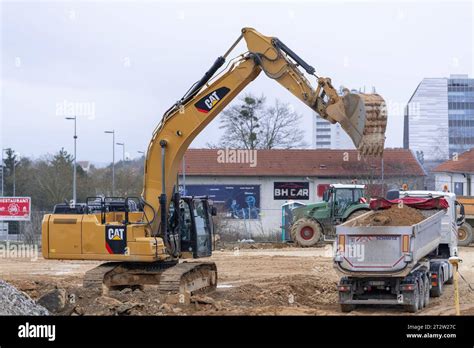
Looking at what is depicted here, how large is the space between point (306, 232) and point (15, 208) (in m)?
12.7

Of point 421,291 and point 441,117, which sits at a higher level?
point 441,117

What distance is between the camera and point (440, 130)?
11744 centimetres

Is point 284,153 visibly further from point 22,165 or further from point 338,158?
point 22,165

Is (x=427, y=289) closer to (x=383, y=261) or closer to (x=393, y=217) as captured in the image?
(x=393, y=217)

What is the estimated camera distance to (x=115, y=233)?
1805 centimetres

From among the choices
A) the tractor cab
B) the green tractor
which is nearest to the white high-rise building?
the green tractor

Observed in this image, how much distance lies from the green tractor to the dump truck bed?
1911 cm

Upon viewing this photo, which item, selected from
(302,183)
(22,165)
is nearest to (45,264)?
(302,183)

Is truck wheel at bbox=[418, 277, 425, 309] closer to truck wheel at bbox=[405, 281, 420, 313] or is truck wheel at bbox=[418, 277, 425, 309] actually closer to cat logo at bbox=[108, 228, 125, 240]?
truck wheel at bbox=[405, 281, 420, 313]

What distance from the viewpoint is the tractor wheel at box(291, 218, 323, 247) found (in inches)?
1487

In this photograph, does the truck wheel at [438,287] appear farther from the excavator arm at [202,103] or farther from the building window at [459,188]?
the building window at [459,188]

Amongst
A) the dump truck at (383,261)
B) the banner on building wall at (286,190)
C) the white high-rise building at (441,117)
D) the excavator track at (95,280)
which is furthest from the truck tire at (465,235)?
the white high-rise building at (441,117)

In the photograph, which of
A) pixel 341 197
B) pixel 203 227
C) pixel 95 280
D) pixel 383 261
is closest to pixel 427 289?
pixel 383 261

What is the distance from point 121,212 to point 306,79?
4.90 meters
